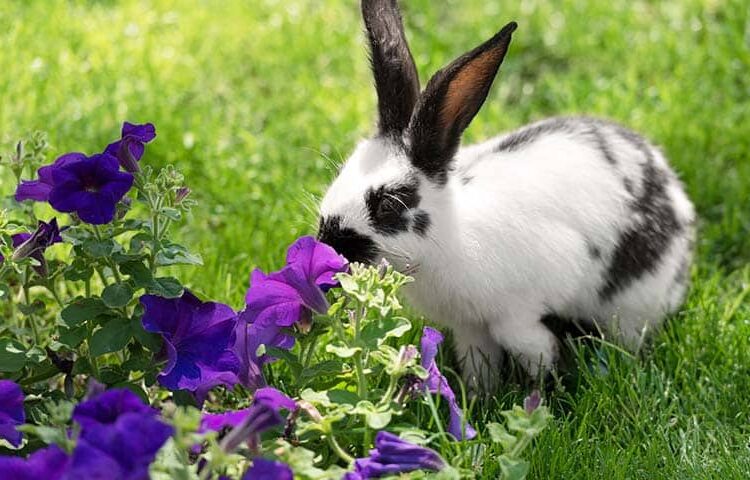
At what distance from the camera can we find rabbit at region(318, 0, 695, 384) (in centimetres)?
311

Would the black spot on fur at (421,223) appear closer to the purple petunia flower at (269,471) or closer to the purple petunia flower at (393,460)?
the purple petunia flower at (393,460)

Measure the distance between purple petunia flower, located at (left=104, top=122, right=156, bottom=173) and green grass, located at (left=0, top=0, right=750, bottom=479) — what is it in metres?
0.66

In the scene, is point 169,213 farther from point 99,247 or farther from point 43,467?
point 43,467

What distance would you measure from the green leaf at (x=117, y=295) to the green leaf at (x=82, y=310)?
67 mm

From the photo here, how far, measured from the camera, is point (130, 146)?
111 inches

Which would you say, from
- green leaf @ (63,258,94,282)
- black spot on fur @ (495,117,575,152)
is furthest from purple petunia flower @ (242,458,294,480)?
black spot on fur @ (495,117,575,152)

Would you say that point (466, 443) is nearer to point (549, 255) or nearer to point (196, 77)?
point (549, 255)

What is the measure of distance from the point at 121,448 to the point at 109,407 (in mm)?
167

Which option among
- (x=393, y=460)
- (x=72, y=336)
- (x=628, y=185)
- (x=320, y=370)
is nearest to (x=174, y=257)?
(x=72, y=336)

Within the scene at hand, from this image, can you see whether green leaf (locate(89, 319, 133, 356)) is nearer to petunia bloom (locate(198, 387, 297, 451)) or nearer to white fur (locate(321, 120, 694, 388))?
petunia bloom (locate(198, 387, 297, 451))

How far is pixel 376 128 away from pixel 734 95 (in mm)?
2275

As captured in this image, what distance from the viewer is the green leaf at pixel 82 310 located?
2.76 metres

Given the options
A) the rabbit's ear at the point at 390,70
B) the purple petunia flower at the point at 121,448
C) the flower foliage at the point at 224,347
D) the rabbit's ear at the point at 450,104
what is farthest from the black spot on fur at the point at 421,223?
the purple petunia flower at the point at 121,448

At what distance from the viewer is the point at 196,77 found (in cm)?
504
